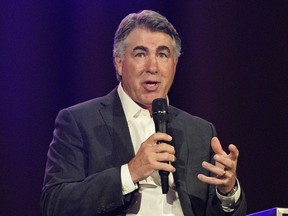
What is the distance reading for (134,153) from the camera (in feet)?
7.30

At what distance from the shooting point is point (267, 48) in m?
3.36

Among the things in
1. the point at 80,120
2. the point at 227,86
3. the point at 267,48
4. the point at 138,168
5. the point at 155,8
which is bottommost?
the point at 138,168

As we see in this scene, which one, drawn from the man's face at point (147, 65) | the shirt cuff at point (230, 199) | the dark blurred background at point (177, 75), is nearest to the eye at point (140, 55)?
the man's face at point (147, 65)

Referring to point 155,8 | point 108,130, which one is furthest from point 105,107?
point 155,8

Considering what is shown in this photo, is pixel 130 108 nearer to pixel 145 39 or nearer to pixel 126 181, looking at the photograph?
pixel 145 39

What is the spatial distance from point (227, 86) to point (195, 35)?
1.22ft

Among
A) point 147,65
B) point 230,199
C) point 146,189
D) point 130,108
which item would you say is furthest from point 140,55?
point 230,199

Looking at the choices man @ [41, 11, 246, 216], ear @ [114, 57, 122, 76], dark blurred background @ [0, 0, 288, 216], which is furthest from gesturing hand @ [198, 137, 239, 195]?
dark blurred background @ [0, 0, 288, 216]

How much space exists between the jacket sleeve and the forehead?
16.8 inches

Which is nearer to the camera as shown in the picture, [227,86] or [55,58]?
[55,58]

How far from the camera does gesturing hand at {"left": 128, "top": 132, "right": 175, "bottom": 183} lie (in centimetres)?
183

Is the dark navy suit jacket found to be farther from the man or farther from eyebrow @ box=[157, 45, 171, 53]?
eyebrow @ box=[157, 45, 171, 53]

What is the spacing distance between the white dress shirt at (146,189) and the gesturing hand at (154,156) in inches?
4.0

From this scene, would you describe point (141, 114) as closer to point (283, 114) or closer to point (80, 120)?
point (80, 120)
